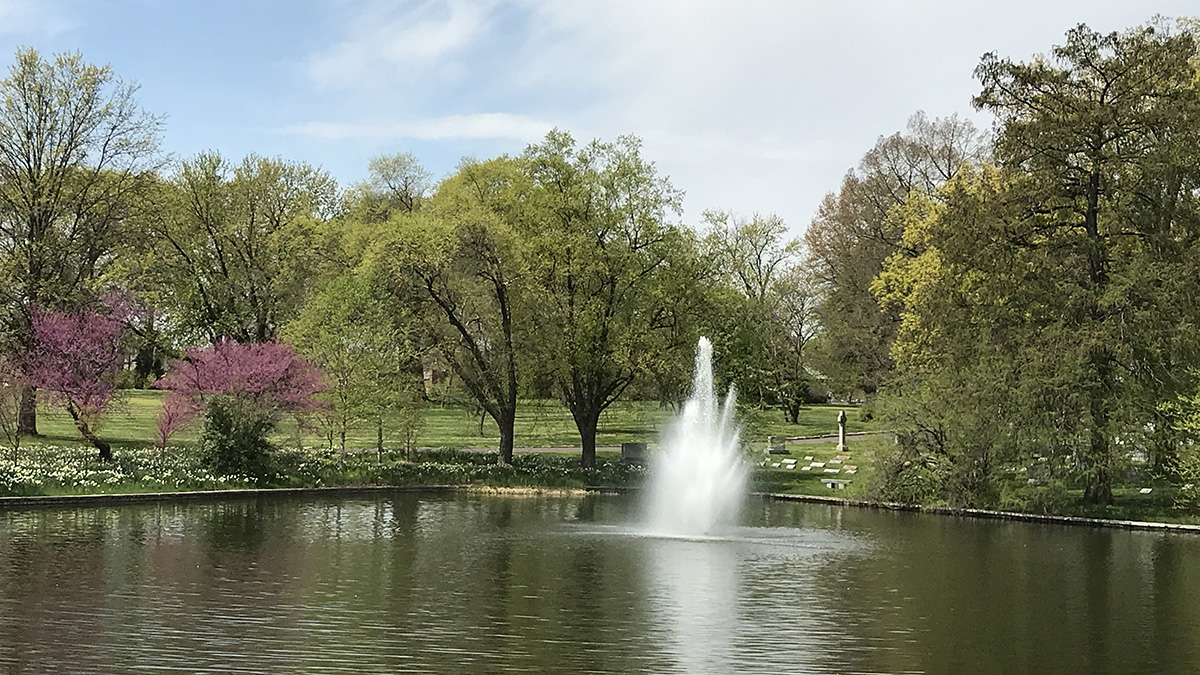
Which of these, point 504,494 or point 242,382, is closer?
Answer: point 242,382

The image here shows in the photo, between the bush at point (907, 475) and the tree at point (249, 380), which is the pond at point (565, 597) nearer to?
the bush at point (907, 475)

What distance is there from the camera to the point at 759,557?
23.0 metres

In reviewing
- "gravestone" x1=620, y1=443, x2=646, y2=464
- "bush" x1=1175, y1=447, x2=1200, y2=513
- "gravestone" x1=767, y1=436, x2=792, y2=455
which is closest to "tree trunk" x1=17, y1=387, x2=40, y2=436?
"gravestone" x1=620, y1=443, x2=646, y2=464

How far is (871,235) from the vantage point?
2336 inches

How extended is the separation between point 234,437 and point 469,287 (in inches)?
407

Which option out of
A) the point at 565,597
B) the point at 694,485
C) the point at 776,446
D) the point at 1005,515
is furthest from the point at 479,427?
the point at 565,597

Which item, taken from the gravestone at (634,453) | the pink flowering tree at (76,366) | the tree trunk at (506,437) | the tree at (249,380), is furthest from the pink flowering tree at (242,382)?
the gravestone at (634,453)

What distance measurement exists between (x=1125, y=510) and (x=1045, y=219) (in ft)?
29.1

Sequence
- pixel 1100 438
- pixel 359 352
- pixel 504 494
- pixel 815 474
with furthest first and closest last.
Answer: pixel 815 474 < pixel 359 352 < pixel 504 494 < pixel 1100 438

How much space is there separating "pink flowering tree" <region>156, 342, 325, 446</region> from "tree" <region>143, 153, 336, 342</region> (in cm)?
1026

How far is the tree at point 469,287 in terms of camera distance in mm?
39281

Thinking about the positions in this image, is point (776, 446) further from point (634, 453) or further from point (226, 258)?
point (226, 258)

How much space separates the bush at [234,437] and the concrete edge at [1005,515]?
16.7 metres

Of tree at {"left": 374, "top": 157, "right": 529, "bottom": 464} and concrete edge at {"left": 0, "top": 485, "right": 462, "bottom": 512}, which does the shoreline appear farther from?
tree at {"left": 374, "top": 157, "right": 529, "bottom": 464}
